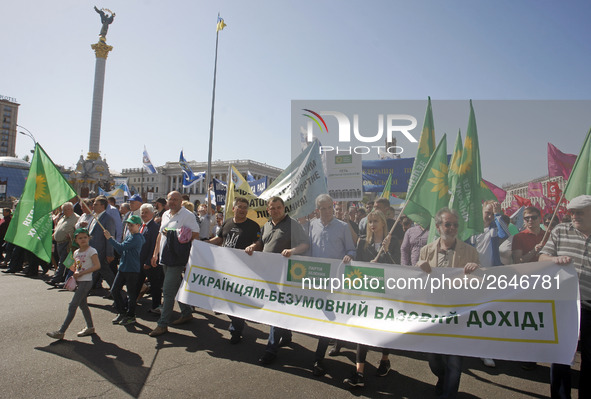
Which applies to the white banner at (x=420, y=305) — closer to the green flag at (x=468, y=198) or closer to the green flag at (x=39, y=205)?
the green flag at (x=468, y=198)

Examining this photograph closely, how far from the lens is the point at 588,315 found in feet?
10.2

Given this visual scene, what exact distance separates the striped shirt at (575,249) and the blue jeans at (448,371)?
3.86ft

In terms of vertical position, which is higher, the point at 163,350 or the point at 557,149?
the point at 557,149

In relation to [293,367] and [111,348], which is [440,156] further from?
[111,348]

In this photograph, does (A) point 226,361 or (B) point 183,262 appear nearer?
(A) point 226,361

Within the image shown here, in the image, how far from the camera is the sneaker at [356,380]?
350 cm

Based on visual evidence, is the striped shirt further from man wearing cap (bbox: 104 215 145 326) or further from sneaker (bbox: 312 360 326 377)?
man wearing cap (bbox: 104 215 145 326)

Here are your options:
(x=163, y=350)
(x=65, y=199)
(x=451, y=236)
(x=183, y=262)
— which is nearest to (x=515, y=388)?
(x=451, y=236)

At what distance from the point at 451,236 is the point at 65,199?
5.07 meters

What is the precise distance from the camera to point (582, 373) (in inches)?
123

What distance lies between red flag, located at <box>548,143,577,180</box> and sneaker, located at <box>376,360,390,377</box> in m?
5.09

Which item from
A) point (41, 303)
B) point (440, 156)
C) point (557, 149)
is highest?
point (557, 149)

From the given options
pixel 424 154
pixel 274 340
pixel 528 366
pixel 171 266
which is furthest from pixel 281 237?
pixel 528 366

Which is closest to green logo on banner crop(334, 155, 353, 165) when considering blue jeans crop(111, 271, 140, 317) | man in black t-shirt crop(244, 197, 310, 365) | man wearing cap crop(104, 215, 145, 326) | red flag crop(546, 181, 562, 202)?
man in black t-shirt crop(244, 197, 310, 365)
